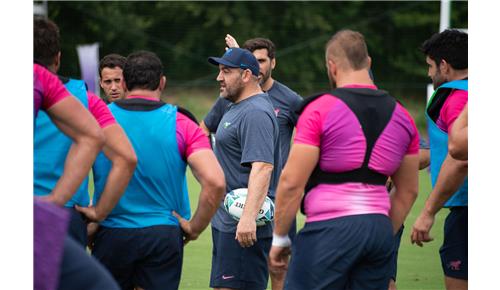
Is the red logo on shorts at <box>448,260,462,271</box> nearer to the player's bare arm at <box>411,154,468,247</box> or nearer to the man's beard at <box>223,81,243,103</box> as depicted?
the player's bare arm at <box>411,154,468,247</box>

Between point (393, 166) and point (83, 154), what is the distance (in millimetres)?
1675

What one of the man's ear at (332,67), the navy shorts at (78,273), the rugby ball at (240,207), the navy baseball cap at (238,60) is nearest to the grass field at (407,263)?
the rugby ball at (240,207)

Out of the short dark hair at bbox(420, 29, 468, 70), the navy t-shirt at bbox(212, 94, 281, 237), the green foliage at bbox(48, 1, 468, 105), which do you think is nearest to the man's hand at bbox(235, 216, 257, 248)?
the navy t-shirt at bbox(212, 94, 281, 237)

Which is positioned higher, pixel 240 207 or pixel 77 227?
pixel 77 227

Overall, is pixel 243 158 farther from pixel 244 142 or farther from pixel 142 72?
pixel 142 72

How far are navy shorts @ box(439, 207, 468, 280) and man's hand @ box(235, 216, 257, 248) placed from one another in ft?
4.11

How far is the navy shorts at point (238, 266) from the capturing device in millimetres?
6723

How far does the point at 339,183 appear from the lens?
16.3 ft

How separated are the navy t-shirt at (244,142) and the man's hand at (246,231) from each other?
40 cm

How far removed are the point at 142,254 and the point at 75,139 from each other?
1.30 metres

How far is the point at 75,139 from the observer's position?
4473 mm

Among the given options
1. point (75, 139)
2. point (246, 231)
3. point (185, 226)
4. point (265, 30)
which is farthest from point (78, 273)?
point (265, 30)

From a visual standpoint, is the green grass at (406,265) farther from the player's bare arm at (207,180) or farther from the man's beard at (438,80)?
the player's bare arm at (207,180)
